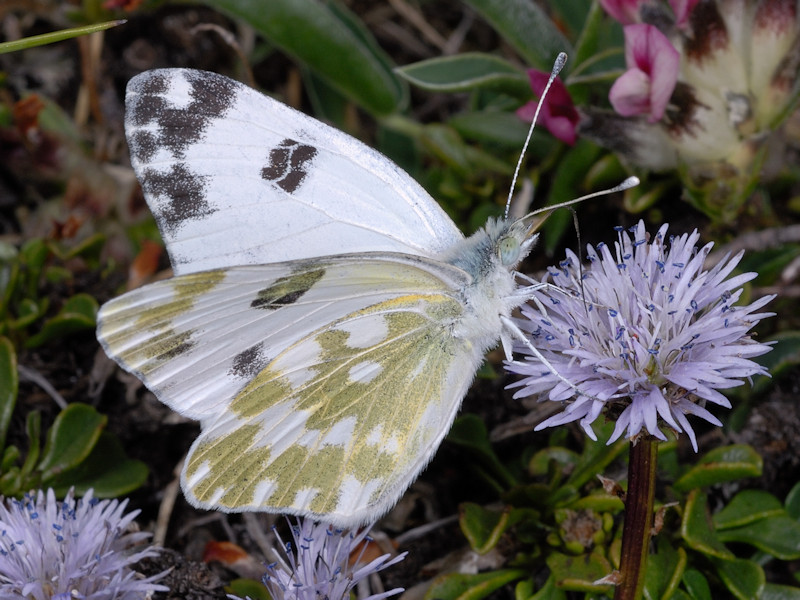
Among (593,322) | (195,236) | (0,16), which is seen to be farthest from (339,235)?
(0,16)

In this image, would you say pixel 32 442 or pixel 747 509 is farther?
pixel 32 442

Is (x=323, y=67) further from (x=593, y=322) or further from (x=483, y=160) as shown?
(x=593, y=322)

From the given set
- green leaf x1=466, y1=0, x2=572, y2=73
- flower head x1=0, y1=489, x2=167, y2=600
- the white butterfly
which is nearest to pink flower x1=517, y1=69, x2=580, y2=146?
green leaf x1=466, y1=0, x2=572, y2=73

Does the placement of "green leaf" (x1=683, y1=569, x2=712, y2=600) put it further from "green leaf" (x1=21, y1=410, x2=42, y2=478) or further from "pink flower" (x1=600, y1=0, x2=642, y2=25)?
"green leaf" (x1=21, y1=410, x2=42, y2=478)

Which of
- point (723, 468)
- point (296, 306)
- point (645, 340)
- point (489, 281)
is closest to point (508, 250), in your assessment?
point (489, 281)

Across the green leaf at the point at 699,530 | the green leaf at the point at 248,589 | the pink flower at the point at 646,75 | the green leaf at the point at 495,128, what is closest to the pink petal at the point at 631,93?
the pink flower at the point at 646,75

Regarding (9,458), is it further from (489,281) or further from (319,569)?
(489,281)

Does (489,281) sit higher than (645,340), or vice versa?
(489,281)

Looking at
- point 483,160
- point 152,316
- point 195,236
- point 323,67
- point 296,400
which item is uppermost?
point 323,67
